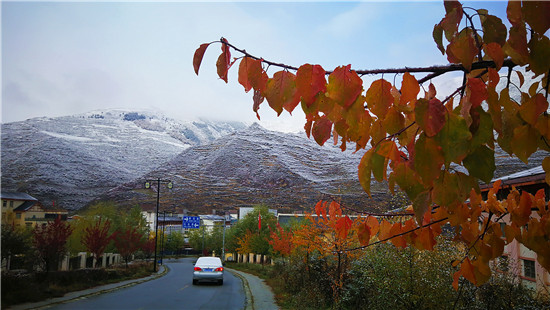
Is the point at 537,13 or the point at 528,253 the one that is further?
the point at 528,253

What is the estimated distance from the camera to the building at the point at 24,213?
1549 centimetres

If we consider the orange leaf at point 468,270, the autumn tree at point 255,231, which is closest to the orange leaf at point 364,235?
the orange leaf at point 468,270

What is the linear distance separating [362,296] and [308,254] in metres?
3.89

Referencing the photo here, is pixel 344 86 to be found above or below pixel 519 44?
below

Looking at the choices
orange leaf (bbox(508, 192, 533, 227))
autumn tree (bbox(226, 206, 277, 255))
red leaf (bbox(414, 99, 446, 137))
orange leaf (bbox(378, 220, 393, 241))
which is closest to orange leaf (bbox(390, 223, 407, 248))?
orange leaf (bbox(378, 220, 393, 241))

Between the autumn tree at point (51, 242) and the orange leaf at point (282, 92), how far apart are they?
1417 centimetres

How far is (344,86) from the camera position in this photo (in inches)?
27.4

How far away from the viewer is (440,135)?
21.8 inches

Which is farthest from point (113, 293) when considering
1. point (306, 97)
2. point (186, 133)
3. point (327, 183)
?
point (186, 133)

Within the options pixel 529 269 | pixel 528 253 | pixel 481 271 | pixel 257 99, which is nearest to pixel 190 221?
pixel 529 269

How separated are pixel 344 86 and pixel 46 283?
12.8m

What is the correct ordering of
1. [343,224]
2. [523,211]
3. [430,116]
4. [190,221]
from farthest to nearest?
[190,221], [343,224], [523,211], [430,116]

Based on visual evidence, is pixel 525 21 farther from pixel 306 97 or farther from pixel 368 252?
pixel 368 252

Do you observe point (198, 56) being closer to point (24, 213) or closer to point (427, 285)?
point (427, 285)
